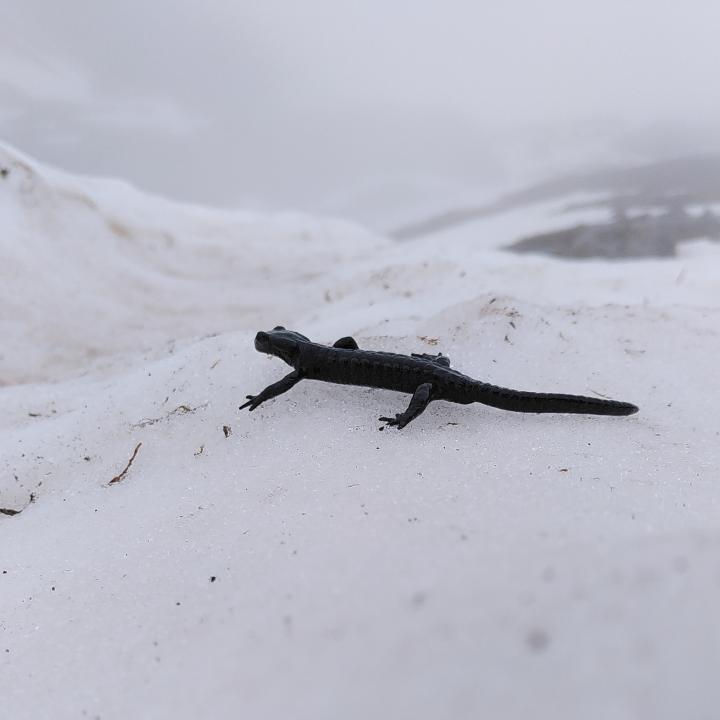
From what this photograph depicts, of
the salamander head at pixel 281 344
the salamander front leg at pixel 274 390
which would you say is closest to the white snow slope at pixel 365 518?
the salamander front leg at pixel 274 390

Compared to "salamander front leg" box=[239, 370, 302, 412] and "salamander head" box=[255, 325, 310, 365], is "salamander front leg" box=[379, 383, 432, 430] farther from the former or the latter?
"salamander head" box=[255, 325, 310, 365]

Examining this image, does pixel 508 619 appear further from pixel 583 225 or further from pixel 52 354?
pixel 583 225

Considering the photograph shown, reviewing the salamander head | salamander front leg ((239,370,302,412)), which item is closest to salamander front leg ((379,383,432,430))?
salamander front leg ((239,370,302,412))

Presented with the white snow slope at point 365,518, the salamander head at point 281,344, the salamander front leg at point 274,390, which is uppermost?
the salamander head at point 281,344

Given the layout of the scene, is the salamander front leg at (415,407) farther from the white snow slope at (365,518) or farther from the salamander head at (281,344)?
the salamander head at (281,344)

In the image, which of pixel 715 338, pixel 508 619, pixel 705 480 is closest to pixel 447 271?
pixel 715 338

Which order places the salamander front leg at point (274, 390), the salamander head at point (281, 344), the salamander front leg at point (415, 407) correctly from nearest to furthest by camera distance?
the salamander front leg at point (415, 407) < the salamander front leg at point (274, 390) < the salamander head at point (281, 344)
